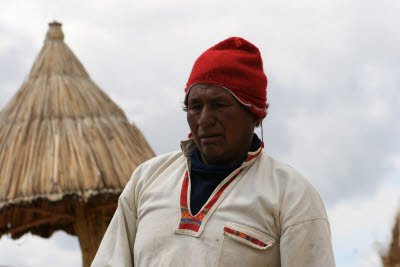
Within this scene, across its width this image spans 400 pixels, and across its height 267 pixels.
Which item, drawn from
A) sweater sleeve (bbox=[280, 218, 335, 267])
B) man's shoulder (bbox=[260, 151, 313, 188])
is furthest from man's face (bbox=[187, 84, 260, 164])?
sweater sleeve (bbox=[280, 218, 335, 267])

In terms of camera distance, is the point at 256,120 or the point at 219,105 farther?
the point at 256,120

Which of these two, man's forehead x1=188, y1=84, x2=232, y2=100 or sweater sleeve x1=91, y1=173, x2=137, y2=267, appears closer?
man's forehead x1=188, y1=84, x2=232, y2=100

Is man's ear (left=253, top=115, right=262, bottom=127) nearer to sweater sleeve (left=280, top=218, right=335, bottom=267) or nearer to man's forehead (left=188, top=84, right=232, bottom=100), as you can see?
man's forehead (left=188, top=84, right=232, bottom=100)

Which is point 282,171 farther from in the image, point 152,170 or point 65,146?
point 65,146

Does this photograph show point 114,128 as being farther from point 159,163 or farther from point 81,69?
point 159,163

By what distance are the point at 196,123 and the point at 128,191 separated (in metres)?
0.38

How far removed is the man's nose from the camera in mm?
2260

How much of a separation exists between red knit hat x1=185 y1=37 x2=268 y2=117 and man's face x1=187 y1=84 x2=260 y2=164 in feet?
0.08

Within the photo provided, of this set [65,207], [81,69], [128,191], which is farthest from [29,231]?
[128,191]

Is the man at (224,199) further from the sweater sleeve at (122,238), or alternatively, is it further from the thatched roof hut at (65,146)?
the thatched roof hut at (65,146)

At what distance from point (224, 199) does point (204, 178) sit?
0.43 feet

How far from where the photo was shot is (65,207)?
7.38 metres

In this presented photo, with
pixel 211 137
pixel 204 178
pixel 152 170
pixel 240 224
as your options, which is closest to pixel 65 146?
pixel 152 170

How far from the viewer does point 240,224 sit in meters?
2.20
